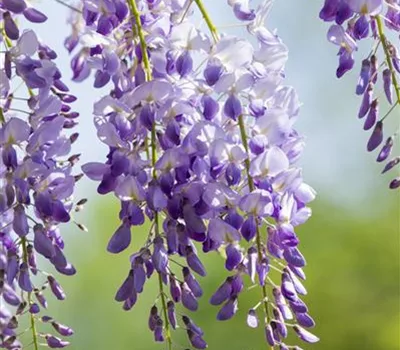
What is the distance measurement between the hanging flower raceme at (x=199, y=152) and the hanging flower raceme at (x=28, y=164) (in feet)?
0.10

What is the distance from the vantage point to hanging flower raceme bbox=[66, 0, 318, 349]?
681mm

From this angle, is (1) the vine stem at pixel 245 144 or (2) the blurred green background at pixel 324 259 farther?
(2) the blurred green background at pixel 324 259

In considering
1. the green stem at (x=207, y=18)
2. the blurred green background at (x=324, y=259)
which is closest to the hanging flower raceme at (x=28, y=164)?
the green stem at (x=207, y=18)

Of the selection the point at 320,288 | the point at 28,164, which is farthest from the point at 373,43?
the point at 320,288

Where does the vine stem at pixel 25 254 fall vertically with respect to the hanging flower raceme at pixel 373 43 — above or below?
below

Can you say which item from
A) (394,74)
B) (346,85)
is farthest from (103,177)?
(346,85)

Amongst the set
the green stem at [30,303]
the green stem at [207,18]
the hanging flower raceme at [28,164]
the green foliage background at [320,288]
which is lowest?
the green foliage background at [320,288]

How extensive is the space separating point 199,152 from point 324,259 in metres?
3.30

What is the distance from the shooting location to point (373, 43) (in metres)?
0.77

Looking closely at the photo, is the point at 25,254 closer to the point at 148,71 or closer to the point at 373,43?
the point at 148,71

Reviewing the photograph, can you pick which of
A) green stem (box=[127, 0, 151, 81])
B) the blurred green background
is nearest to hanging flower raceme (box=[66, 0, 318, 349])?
green stem (box=[127, 0, 151, 81])

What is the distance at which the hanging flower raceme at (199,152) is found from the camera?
0.68m

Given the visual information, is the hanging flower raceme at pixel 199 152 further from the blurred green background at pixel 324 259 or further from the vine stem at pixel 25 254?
the blurred green background at pixel 324 259

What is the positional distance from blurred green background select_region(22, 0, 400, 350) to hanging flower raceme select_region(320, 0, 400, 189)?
2796 millimetres
